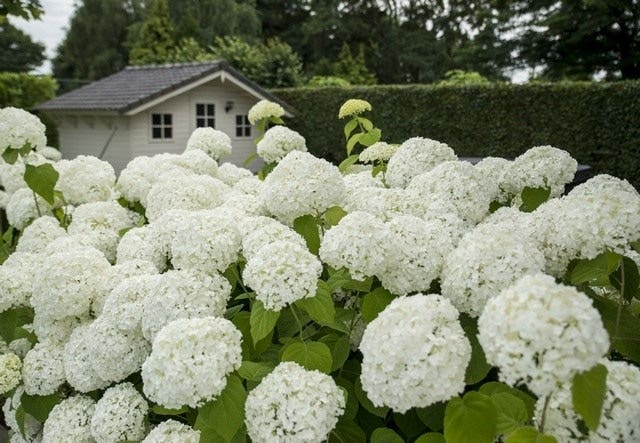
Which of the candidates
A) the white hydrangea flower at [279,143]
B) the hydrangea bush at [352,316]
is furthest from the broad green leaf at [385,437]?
the white hydrangea flower at [279,143]

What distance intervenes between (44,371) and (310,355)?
112 centimetres

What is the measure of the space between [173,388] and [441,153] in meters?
1.50

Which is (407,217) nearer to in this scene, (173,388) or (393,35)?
(173,388)

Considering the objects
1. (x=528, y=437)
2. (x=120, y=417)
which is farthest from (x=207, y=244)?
(x=528, y=437)

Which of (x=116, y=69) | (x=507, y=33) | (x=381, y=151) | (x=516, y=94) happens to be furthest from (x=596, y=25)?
(x=116, y=69)

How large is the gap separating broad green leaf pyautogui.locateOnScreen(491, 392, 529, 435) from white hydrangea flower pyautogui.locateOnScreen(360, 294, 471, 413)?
12cm

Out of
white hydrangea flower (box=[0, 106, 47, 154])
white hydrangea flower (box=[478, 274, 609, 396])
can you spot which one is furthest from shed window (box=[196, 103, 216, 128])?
white hydrangea flower (box=[478, 274, 609, 396])

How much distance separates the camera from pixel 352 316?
1.76 meters

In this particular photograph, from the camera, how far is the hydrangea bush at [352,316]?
1221 mm

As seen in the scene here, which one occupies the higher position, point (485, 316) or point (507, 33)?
point (507, 33)

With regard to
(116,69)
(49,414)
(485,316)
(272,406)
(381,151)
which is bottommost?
(49,414)

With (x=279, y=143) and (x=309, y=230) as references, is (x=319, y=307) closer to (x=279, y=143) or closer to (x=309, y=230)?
(x=309, y=230)

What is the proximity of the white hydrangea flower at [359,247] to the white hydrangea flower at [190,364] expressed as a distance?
0.35 metres

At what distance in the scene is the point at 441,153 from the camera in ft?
8.24
